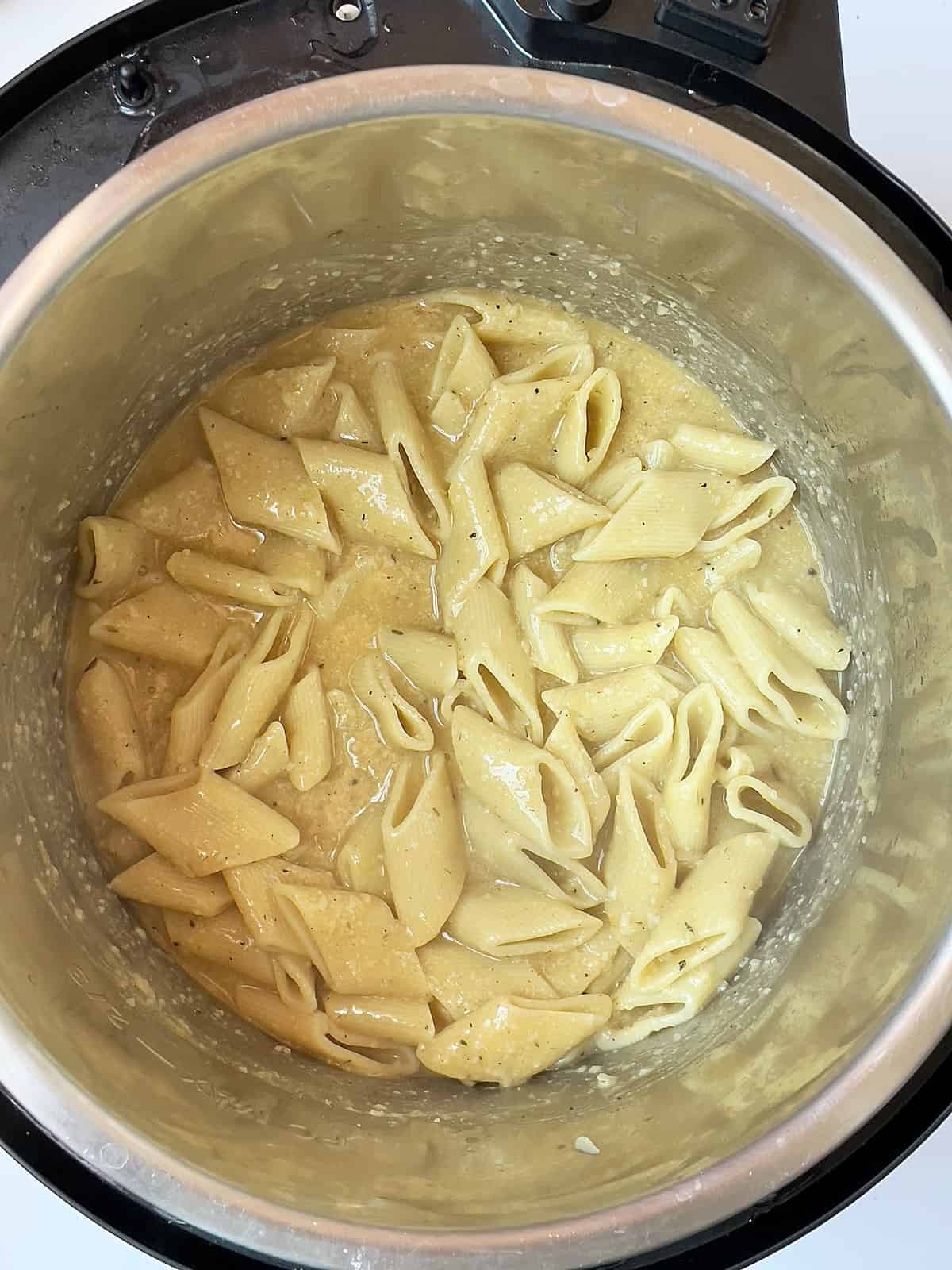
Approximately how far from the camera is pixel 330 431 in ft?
4.96

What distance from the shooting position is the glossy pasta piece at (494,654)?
4.79 feet

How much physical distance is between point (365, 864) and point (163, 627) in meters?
0.41

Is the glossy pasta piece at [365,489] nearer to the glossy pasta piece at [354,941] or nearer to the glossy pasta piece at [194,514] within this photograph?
the glossy pasta piece at [194,514]

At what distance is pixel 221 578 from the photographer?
1453 millimetres

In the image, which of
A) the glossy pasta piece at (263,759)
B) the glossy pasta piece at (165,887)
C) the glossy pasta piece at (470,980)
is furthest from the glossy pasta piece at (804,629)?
the glossy pasta piece at (165,887)

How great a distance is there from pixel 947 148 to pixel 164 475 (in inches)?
42.4

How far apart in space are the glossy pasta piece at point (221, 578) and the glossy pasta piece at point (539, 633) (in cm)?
32

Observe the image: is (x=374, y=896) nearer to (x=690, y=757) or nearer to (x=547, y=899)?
(x=547, y=899)

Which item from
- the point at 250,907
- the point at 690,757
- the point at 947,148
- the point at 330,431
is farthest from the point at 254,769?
the point at 947,148

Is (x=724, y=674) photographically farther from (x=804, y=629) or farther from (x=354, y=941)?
(x=354, y=941)

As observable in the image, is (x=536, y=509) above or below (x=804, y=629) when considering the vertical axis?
above

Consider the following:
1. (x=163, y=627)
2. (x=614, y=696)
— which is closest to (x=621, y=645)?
(x=614, y=696)

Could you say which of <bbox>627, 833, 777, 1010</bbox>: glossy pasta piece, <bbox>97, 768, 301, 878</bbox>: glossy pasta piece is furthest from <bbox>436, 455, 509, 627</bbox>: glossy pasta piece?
<bbox>627, 833, 777, 1010</bbox>: glossy pasta piece

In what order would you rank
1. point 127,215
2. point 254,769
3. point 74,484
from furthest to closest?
point 254,769, point 74,484, point 127,215
